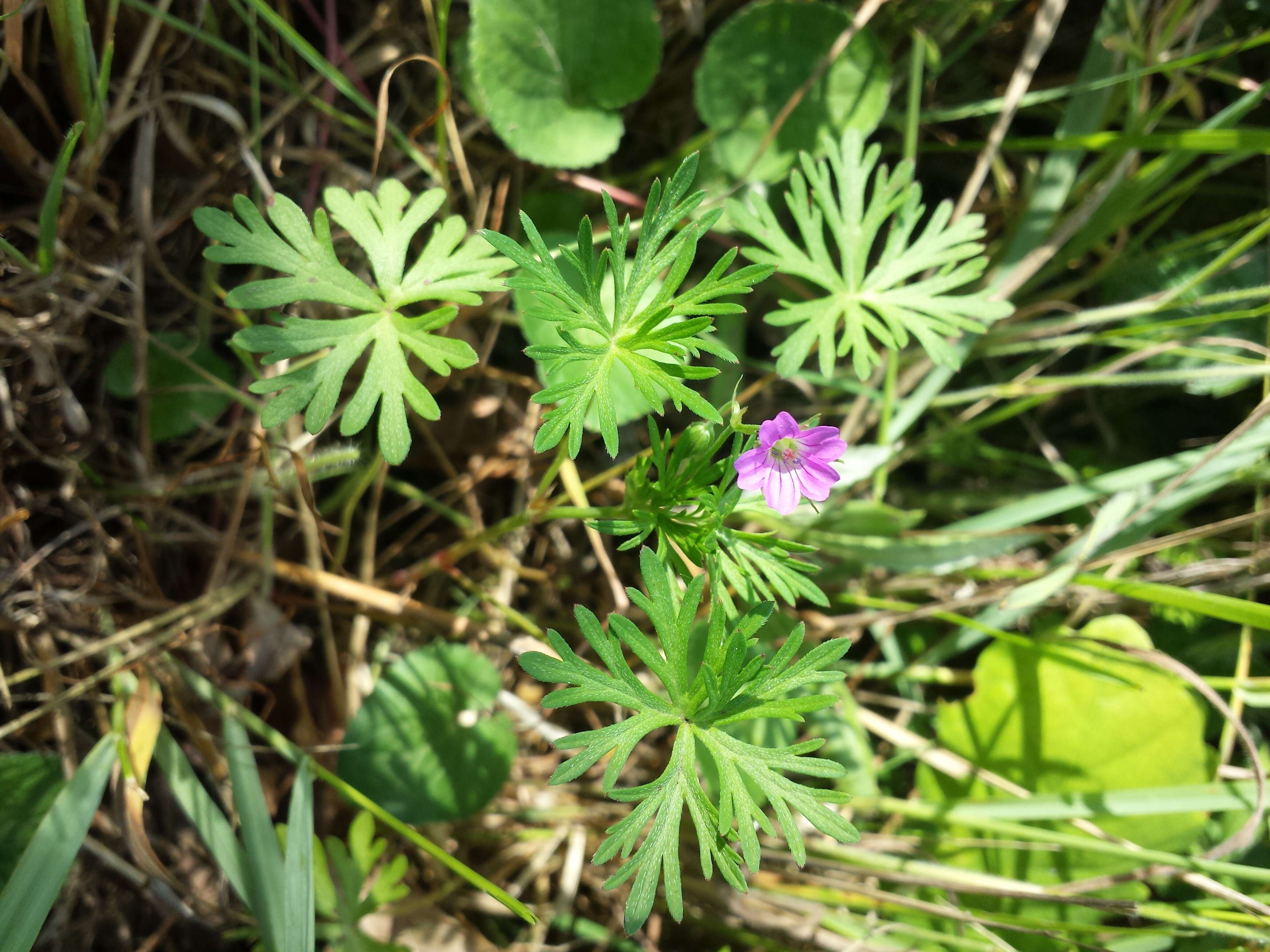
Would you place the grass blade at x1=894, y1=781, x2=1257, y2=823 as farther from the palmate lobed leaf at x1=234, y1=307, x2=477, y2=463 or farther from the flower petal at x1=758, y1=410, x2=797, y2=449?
the palmate lobed leaf at x1=234, y1=307, x2=477, y2=463

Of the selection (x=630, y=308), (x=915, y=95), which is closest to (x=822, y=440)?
(x=630, y=308)

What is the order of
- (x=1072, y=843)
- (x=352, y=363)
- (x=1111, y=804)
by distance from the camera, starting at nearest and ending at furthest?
(x=352, y=363) → (x=1072, y=843) → (x=1111, y=804)

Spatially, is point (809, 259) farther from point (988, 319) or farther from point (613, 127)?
point (613, 127)

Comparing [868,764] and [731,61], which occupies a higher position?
[731,61]

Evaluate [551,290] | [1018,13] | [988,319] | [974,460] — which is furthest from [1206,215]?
[551,290]

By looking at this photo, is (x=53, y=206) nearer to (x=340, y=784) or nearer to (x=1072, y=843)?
(x=340, y=784)

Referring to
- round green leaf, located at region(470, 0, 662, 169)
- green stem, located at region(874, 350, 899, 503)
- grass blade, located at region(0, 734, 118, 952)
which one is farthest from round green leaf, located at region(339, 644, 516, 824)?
round green leaf, located at region(470, 0, 662, 169)
